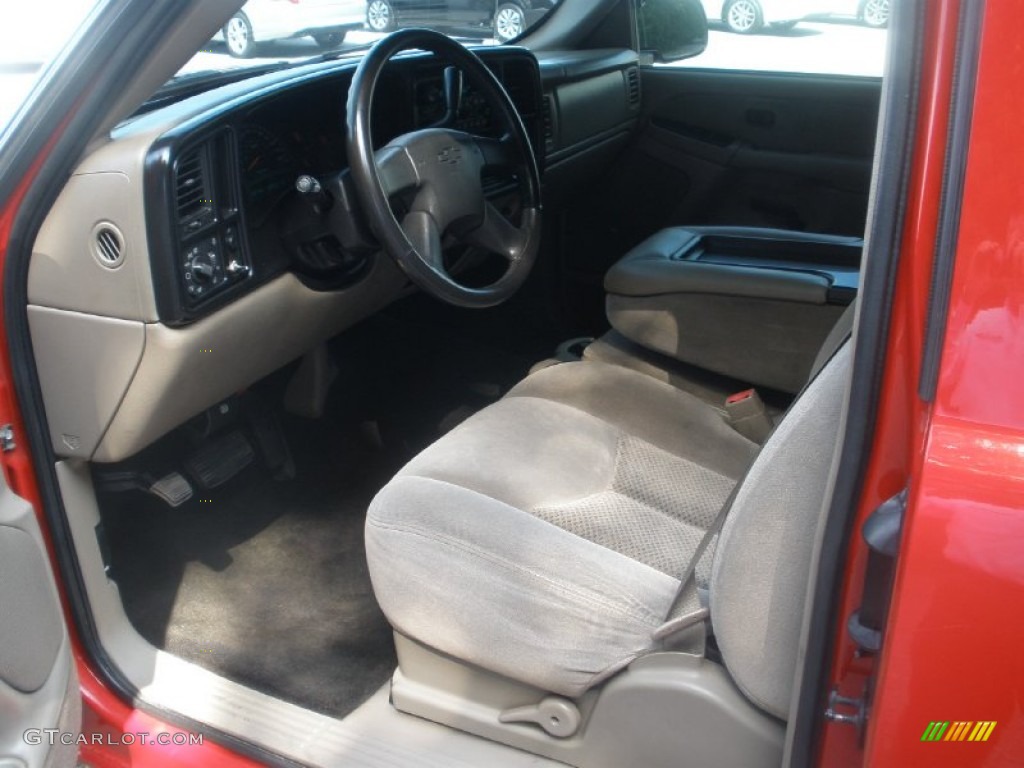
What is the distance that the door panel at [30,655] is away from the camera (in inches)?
46.2

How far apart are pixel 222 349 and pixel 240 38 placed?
73 cm

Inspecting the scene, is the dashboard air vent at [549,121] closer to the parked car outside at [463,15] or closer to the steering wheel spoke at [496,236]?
the parked car outside at [463,15]

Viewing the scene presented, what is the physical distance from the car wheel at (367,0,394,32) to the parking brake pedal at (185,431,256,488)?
1.00m

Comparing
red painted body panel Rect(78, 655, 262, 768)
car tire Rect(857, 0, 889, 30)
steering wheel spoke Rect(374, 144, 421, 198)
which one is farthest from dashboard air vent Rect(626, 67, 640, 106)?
red painted body panel Rect(78, 655, 262, 768)

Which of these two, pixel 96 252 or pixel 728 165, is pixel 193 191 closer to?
pixel 96 252

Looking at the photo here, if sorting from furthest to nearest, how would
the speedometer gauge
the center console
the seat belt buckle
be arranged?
the center console
the seat belt buckle
the speedometer gauge

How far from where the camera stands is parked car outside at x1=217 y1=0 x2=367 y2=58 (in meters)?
1.95

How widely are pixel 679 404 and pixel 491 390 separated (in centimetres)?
84

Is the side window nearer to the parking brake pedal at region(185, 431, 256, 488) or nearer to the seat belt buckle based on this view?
the seat belt buckle

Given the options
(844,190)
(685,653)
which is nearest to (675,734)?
(685,653)

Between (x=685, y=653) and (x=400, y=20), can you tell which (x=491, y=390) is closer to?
(x=400, y=20)

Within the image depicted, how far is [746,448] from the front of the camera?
1666 millimetres

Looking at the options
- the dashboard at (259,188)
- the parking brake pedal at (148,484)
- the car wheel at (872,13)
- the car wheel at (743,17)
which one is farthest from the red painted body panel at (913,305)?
the car wheel at (743,17)

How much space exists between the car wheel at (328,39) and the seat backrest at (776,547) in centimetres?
138
